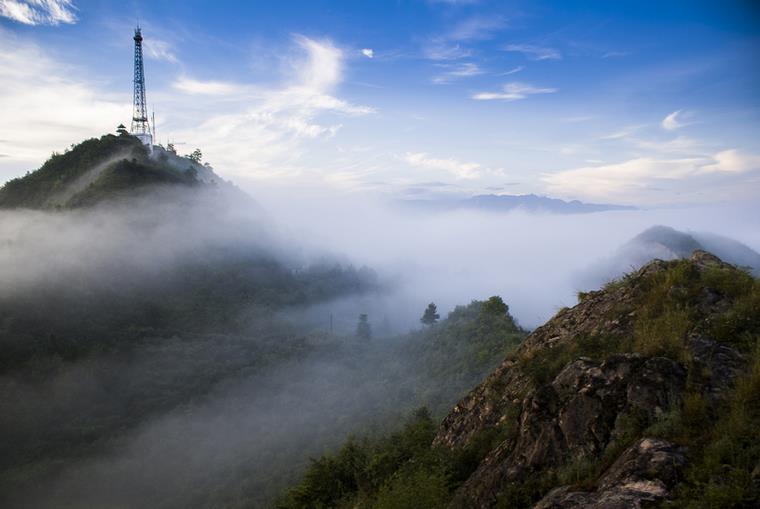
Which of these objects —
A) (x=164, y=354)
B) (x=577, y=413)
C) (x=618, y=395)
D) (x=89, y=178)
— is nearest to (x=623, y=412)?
(x=618, y=395)

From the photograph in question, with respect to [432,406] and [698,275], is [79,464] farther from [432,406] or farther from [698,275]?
[698,275]

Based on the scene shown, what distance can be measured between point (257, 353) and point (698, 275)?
70392mm

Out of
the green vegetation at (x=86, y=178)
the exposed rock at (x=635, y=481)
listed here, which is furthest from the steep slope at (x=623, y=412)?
the green vegetation at (x=86, y=178)

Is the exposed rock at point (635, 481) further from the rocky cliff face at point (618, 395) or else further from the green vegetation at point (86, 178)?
the green vegetation at point (86, 178)

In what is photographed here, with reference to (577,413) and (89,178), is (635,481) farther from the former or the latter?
(89,178)

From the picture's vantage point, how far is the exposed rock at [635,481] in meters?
5.39

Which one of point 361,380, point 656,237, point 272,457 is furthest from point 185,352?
point 656,237

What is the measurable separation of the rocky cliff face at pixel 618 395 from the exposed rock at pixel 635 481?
0.05 ft

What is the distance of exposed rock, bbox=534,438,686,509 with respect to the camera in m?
5.39

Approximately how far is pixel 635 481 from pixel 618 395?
1.92m

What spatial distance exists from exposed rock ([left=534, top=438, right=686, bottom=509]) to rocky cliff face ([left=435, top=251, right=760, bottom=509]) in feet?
0.05

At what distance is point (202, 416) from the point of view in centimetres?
5081

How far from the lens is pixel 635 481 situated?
5.64 m

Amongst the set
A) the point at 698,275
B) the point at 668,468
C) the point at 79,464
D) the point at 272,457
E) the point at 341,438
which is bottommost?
the point at 79,464
